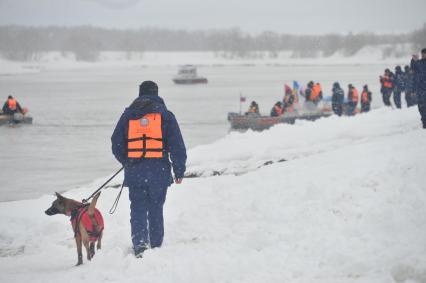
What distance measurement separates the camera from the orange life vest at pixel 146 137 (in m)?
5.40

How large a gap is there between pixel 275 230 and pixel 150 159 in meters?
1.57

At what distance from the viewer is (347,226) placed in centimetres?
573

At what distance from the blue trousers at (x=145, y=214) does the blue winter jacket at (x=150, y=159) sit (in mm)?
84

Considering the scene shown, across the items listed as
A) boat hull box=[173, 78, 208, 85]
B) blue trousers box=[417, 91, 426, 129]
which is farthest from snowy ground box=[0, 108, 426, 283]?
boat hull box=[173, 78, 208, 85]

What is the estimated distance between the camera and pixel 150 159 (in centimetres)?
544

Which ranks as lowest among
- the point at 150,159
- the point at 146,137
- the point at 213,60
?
the point at 150,159

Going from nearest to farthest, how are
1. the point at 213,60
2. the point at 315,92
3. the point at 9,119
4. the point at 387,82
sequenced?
the point at 387,82
the point at 315,92
the point at 9,119
the point at 213,60

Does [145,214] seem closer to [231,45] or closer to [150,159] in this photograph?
[150,159]

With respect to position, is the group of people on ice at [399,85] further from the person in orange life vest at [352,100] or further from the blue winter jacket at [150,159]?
the blue winter jacket at [150,159]

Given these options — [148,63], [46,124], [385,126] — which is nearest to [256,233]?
[385,126]

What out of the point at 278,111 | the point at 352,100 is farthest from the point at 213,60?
the point at 352,100

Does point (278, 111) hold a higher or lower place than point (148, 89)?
lower

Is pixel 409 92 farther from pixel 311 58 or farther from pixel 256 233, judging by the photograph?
pixel 311 58

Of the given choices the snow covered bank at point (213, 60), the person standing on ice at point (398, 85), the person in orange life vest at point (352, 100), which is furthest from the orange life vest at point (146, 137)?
the snow covered bank at point (213, 60)
